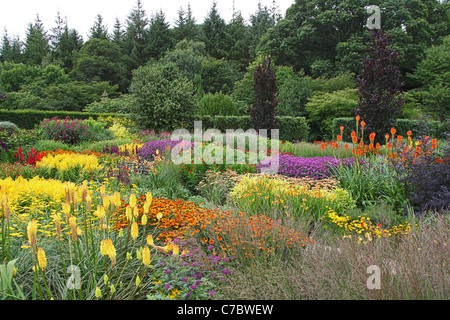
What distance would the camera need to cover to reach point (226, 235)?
3031 mm

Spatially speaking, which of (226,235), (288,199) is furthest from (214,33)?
(226,235)

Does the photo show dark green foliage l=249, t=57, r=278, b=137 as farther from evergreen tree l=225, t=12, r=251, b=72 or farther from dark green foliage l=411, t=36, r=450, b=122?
evergreen tree l=225, t=12, r=251, b=72

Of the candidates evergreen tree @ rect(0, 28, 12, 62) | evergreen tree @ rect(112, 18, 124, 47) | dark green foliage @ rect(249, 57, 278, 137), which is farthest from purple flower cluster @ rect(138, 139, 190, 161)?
evergreen tree @ rect(0, 28, 12, 62)

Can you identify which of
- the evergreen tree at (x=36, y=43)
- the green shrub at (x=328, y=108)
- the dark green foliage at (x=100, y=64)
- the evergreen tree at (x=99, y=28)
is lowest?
the green shrub at (x=328, y=108)

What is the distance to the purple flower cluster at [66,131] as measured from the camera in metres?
11.3

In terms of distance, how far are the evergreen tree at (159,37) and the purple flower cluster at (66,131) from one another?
22.5 metres

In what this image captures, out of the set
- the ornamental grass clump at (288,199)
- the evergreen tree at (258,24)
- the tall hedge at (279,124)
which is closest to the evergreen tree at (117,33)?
the evergreen tree at (258,24)

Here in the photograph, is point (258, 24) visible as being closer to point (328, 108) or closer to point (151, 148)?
point (328, 108)

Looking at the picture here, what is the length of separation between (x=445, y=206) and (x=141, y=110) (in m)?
12.4

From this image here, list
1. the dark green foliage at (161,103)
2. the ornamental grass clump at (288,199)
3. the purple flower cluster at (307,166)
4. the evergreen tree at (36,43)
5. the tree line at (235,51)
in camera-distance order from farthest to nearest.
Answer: the evergreen tree at (36,43), the tree line at (235,51), the dark green foliage at (161,103), the purple flower cluster at (307,166), the ornamental grass clump at (288,199)

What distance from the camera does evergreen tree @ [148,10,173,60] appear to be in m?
32.9

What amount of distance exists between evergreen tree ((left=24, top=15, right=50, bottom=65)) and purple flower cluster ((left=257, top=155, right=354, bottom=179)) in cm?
3513

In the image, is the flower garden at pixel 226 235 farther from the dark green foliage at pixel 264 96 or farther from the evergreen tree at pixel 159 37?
the evergreen tree at pixel 159 37
